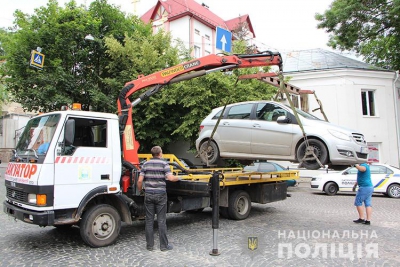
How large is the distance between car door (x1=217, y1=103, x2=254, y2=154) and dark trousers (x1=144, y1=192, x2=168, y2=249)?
2.65 metres

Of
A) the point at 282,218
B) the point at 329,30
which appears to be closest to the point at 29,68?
the point at 282,218

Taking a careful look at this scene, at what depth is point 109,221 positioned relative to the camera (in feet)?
19.5

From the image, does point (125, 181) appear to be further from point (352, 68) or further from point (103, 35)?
point (352, 68)

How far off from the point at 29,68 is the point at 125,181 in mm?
10810

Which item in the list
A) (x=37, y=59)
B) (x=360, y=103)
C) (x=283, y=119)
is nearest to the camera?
(x=283, y=119)

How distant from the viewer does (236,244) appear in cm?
604

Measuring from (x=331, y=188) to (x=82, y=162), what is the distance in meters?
11.3

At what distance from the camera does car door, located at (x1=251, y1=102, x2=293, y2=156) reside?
6.98 meters

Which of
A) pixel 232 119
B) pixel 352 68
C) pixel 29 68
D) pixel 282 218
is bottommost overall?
pixel 282 218

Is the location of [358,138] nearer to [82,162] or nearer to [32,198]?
[82,162]

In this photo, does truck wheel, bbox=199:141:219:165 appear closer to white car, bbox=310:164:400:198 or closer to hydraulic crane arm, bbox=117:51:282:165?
hydraulic crane arm, bbox=117:51:282:165

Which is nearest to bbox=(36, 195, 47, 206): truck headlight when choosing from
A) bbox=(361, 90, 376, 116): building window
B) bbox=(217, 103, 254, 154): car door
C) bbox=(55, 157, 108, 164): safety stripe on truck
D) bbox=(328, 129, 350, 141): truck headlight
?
bbox=(55, 157, 108, 164): safety stripe on truck

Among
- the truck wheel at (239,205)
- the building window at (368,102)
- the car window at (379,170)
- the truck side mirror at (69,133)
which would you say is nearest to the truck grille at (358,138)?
the truck wheel at (239,205)

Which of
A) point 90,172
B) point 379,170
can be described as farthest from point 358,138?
point 379,170
